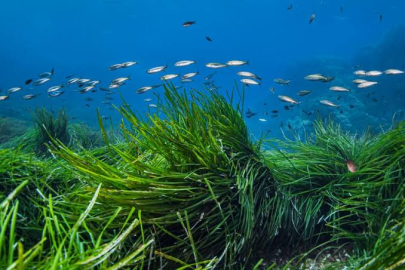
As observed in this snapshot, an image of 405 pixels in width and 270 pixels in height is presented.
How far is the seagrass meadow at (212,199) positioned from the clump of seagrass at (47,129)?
2.80 metres

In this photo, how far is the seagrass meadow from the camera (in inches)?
75.6

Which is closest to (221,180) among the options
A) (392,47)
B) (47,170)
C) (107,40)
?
(47,170)

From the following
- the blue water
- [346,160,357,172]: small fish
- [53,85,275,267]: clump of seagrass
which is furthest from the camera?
the blue water

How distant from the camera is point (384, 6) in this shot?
10494cm

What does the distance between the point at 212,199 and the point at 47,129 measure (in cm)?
486

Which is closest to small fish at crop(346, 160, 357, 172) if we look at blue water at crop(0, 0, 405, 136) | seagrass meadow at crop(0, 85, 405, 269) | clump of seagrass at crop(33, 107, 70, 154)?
seagrass meadow at crop(0, 85, 405, 269)

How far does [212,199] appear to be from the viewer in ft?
6.99

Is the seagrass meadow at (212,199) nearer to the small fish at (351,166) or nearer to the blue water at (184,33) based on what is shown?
the small fish at (351,166)

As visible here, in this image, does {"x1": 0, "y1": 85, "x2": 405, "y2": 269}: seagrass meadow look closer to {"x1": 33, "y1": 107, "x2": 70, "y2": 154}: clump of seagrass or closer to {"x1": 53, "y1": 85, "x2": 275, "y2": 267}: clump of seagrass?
{"x1": 53, "y1": 85, "x2": 275, "y2": 267}: clump of seagrass

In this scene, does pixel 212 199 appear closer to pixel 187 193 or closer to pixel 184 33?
pixel 187 193

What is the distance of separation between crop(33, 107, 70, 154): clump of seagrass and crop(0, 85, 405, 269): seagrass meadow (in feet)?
9.19

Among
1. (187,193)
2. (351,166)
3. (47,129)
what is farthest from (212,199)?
(47,129)

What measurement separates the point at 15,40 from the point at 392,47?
6490 inches

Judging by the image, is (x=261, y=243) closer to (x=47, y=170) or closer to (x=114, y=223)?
(x=114, y=223)
